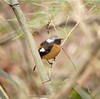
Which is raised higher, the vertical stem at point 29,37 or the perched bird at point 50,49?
the vertical stem at point 29,37

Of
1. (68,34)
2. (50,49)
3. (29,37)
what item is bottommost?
(50,49)

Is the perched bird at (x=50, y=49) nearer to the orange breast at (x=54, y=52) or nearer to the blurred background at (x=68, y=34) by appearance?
the orange breast at (x=54, y=52)

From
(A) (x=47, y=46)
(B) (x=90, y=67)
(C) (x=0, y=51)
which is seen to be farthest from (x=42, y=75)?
(A) (x=47, y=46)

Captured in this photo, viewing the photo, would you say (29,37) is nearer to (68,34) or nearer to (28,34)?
(28,34)

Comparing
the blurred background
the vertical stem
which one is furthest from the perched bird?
the vertical stem

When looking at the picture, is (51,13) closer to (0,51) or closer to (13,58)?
(0,51)

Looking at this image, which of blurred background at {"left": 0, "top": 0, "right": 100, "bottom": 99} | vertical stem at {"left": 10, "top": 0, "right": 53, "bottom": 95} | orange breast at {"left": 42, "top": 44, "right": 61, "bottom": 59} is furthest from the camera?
orange breast at {"left": 42, "top": 44, "right": 61, "bottom": 59}

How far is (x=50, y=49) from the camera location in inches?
104

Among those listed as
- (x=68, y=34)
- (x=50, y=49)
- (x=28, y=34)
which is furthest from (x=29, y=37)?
(x=50, y=49)

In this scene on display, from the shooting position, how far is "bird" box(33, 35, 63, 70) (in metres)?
2.49

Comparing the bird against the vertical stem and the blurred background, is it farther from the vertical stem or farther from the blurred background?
the vertical stem

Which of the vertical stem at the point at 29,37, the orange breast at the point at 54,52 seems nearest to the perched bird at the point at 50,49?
the orange breast at the point at 54,52

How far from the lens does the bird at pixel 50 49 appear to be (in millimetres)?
2488

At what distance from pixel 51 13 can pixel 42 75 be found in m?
0.49
